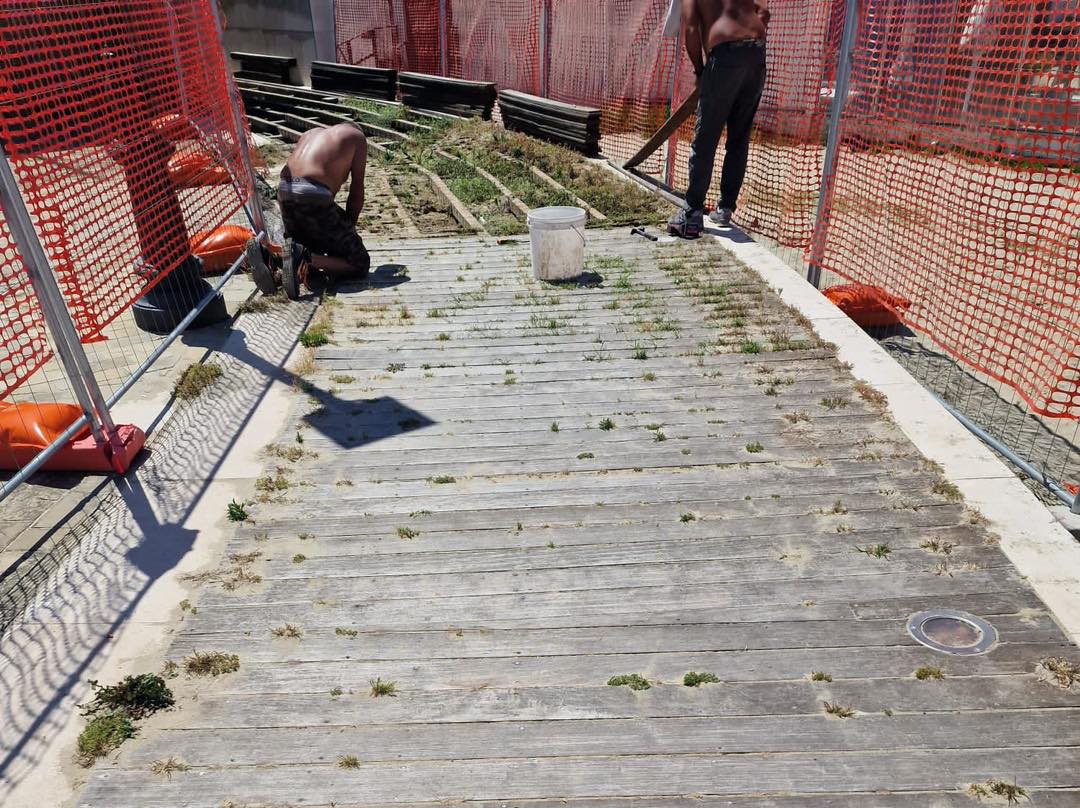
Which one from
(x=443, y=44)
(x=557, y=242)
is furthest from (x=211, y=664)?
(x=443, y=44)

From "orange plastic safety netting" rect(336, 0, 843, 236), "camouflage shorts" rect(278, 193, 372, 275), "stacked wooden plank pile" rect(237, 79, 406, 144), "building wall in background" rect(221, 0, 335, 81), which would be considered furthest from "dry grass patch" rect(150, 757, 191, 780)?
"building wall in background" rect(221, 0, 335, 81)

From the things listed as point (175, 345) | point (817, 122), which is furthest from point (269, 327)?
point (817, 122)

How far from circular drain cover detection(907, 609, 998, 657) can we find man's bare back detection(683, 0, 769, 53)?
222 inches

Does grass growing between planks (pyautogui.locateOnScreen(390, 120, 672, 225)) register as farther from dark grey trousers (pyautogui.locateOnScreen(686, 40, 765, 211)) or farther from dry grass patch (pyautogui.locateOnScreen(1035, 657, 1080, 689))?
dry grass patch (pyautogui.locateOnScreen(1035, 657, 1080, 689))

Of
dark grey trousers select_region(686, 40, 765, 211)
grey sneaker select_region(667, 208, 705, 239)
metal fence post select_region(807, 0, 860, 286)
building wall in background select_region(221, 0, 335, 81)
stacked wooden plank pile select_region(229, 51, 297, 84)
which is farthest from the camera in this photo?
building wall in background select_region(221, 0, 335, 81)

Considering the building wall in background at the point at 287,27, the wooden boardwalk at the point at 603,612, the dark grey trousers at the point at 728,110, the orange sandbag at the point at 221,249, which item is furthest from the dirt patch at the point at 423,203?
the building wall in background at the point at 287,27

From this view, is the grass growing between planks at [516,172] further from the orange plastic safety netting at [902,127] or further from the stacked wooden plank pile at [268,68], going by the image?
the stacked wooden plank pile at [268,68]

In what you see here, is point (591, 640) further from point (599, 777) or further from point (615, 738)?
point (599, 777)

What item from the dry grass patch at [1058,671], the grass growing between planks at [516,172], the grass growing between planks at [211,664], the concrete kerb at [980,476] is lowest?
the grass growing between planks at [211,664]

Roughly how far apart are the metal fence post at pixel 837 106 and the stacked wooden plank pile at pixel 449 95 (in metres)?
9.38

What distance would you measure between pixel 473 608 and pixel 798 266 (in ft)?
17.9

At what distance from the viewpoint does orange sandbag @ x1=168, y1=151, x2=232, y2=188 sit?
684cm

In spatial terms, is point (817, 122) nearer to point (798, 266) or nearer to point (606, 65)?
point (798, 266)

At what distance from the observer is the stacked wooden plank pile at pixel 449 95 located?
14.6 metres
